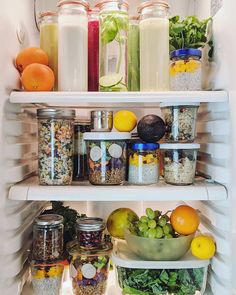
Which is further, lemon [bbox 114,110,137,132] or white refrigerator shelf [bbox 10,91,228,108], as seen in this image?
lemon [bbox 114,110,137,132]

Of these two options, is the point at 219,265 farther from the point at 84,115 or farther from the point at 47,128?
the point at 84,115

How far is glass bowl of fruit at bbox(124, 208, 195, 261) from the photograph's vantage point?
958mm

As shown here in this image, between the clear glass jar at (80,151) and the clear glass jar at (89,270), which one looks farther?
the clear glass jar at (80,151)

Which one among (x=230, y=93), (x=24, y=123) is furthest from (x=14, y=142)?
(x=230, y=93)

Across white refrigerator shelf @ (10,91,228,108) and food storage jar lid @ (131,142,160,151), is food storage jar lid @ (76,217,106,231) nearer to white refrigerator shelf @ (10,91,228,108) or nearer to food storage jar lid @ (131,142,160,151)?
food storage jar lid @ (131,142,160,151)

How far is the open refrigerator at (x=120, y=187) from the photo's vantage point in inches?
35.2

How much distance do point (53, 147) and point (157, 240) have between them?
399 mm

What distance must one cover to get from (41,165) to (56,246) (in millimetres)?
247

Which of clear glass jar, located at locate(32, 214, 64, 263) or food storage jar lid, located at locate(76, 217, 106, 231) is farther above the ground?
food storage jar lid, located at locate(76, 217, 106, 231)

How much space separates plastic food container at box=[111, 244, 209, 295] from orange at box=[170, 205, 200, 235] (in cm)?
9

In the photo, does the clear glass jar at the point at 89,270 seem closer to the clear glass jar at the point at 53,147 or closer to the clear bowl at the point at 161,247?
the clear bowl at the point at 161,247

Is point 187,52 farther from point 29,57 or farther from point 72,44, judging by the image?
point 29,57

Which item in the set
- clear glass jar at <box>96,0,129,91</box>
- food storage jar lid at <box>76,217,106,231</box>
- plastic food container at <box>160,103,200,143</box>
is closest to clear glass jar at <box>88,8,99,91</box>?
clear glass jar at <box>96,0,129,91</box>

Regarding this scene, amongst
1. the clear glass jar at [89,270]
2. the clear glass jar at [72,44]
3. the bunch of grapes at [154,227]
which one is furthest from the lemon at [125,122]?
the clear glass jar at [89,270]
